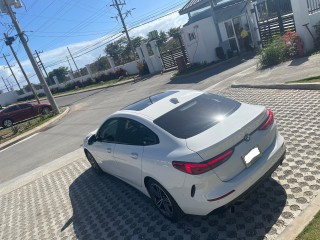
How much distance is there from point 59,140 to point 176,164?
1015 centimetres

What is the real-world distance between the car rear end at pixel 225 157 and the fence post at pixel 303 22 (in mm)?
11033

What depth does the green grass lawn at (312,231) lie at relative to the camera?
10.6 ft

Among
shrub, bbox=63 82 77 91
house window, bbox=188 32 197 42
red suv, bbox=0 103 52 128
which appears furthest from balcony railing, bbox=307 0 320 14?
shrub, bbox=63 82 77 91

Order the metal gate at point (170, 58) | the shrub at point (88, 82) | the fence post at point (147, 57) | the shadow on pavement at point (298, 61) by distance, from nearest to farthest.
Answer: the shadow on pavement at point (298, 61) → the metal gate at point (170, 58) → the fence post at point (147, 57) → the shrub at point (88, 82)

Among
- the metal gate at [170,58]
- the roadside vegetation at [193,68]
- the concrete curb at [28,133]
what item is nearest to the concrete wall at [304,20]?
the roadside vegetation at [193,68]

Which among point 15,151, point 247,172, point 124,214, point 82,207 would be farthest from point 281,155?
point 15,151

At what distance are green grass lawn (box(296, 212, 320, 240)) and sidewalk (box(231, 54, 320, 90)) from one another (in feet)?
18.6

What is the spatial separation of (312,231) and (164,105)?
8.51ft

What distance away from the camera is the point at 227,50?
21109 mm

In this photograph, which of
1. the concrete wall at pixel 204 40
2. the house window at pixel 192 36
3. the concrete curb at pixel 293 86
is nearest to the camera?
the concrete curb at pixel 293 86

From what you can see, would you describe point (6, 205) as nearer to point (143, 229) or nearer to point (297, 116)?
point (143, 229)

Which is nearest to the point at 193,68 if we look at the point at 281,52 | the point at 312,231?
the point at 281,52

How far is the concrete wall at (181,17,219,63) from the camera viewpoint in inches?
843

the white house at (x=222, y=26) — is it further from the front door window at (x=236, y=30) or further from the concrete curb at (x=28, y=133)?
the concrete curb at (x=28, y=133)
